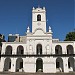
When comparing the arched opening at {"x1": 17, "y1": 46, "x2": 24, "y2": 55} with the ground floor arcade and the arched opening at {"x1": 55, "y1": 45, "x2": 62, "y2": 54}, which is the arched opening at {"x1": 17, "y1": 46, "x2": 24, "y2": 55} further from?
the arched opening at {"x1": 55, "y1": 45, "x2": 62, "y2": 54}

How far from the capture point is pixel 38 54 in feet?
169

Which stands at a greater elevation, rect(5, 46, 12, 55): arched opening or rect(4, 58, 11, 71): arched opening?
rect(5, 46, 12, 55): arched opening

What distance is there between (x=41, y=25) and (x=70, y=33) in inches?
555

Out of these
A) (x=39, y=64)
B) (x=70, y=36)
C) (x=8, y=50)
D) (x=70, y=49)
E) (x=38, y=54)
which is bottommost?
(x=39, y=64)

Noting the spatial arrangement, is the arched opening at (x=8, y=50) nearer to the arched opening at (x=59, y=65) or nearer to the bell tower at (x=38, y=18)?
the bell tower at (x=38, y=18)

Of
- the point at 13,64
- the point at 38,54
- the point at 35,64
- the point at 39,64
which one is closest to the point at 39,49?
the point at 38,54

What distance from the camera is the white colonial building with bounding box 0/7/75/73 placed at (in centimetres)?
5044

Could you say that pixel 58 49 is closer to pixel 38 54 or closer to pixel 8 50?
pixel 38 54

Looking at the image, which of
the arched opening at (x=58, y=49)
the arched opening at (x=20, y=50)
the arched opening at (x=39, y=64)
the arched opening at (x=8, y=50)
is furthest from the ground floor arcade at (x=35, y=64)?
the arched opening at (x=58, y=49)

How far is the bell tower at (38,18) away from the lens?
55375 millimetres

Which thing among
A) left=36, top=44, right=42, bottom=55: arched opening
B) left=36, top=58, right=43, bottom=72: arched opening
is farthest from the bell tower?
left=36, top=58, right=43, bottom=72: arched opening

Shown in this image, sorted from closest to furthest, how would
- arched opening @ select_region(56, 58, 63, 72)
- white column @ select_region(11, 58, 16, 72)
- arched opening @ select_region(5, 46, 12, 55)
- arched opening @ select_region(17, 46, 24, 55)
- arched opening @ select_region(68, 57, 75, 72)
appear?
white column @ select_region(11, 58, 16, 72) → arched opening @ select_region(68, 57, 75, 72) → arched opening @ select_region(56, 58, 63, 72) → arched opening @ select_region(5, 46, 12, 55) → arched opening @ select_region(17, 46, 24, 55)

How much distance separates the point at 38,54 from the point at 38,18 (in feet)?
39.4

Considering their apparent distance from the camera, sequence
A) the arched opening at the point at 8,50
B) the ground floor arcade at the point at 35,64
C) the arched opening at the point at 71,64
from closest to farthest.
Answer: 1. the ground floor arcade at the point at 35,64
2. the arched opening at the point at 71,64
3. the arched opening at the point at 8,50
